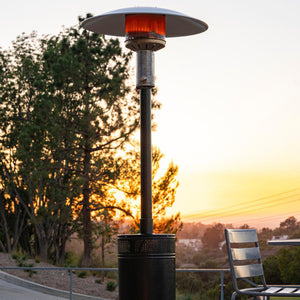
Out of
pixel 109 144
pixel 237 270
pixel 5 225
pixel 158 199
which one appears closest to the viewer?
pixel 237 270

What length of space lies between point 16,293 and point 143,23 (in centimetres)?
985

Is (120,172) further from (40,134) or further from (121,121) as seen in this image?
(40,134)

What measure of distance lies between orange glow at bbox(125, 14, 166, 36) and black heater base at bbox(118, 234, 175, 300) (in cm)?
173

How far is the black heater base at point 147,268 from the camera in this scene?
4512 millimetres

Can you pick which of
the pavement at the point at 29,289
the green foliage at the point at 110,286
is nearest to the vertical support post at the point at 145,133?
the pavement at the point at 29,289

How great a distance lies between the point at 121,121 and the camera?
18.6 meters

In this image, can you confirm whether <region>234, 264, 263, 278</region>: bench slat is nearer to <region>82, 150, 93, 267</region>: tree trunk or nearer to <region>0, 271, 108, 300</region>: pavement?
<region>0, 271, 108, 300</region>: pavement

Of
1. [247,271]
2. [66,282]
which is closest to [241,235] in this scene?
[247,271]

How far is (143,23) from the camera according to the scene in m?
5.06

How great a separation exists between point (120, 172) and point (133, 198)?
91cm

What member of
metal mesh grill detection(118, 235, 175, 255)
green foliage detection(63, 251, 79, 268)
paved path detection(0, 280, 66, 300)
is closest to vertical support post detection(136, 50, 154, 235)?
metal mesh grill detection(118, 235, 175, 255)

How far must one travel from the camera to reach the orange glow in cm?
505

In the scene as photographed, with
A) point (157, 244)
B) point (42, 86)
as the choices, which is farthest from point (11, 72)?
point (157, 244)

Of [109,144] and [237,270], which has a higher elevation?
[109,144]
